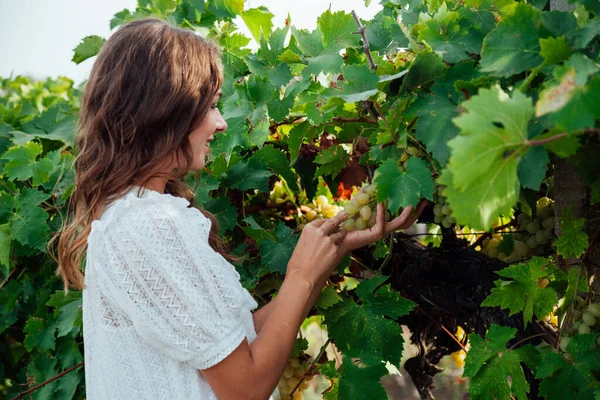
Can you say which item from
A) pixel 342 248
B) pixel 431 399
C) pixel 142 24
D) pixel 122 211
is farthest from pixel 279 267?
pixel 431 399

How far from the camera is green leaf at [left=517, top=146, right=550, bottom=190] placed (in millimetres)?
945

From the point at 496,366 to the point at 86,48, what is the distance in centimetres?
160

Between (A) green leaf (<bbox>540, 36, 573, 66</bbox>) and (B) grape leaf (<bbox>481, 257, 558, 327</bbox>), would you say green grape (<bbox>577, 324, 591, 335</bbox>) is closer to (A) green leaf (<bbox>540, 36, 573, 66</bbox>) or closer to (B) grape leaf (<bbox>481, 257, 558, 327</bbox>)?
(B) grape leaf (<bbox>481, 257, 558, 327</bbox>)

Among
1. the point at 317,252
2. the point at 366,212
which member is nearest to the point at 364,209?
the point at 366,212

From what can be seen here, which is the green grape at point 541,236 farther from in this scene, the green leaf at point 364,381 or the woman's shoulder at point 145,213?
the woman's shoulder at point 145,213

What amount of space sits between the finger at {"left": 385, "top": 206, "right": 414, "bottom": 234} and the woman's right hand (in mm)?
124

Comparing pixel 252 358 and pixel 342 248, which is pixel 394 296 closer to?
pixel 342 248

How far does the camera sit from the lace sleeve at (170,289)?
1268mm

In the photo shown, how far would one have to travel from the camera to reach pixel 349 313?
1581mm

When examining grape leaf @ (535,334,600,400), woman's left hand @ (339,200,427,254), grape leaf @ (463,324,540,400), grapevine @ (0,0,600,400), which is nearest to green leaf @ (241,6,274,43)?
grapevine @ (0,0,600,400)

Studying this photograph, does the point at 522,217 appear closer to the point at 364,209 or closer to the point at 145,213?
the point at 364,209

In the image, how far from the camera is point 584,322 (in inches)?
48.8

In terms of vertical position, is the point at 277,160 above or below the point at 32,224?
above

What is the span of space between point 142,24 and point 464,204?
0.94 m
